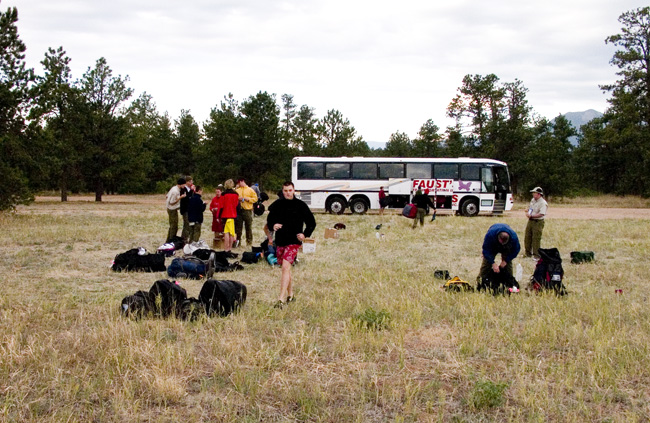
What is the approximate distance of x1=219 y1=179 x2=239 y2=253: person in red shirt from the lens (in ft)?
43.8

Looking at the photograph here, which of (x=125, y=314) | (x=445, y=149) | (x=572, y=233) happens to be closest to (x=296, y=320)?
(x=125, y=314)

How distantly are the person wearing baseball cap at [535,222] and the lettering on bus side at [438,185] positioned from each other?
17.3 metres

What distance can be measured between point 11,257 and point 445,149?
48.5 metres

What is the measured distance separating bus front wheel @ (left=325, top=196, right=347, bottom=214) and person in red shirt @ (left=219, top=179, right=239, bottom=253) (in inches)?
680

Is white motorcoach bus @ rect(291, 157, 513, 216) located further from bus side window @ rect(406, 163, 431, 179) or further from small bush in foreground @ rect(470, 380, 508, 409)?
small bush in foreground @ rect(470, 380, 508, 409)

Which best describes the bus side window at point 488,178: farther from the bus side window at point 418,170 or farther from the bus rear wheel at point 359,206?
the bus rear wheel at point 359,206

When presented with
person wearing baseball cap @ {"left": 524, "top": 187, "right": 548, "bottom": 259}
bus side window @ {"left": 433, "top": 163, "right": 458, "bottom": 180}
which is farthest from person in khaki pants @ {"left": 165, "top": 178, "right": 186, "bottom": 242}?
bus side window @ {"left": 433, "top": 163, "right": 458, "bottom": 180}

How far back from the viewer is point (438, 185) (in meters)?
30.5

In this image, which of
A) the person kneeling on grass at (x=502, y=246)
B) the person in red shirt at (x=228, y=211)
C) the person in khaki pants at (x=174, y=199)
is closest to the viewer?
the person kneeling on grass at (x=502, y=246)

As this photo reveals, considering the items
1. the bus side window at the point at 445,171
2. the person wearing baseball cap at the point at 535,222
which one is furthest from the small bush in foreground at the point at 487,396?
the bus side window at the point at 445,171

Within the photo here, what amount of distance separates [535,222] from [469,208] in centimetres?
1752

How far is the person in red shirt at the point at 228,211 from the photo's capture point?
13352 mm

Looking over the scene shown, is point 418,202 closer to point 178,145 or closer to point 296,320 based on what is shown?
point 296,320

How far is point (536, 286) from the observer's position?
8.62 m
